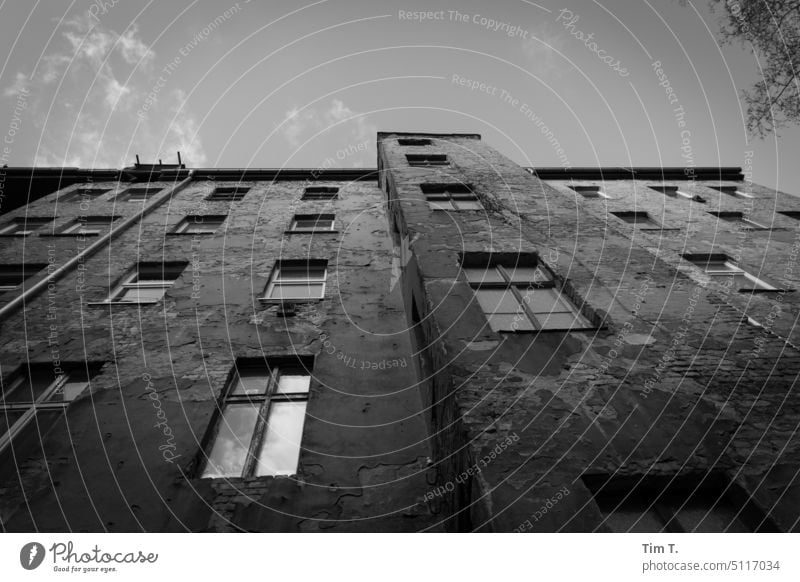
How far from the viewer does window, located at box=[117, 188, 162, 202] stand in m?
12.3

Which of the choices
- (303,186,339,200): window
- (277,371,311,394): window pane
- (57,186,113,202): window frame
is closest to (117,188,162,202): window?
(57,186,113,202): window frame

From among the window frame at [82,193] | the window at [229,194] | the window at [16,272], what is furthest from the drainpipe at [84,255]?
the window frame at [82,193]

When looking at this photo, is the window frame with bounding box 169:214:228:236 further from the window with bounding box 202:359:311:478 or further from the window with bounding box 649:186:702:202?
the window with bounding box 649:186:702:202

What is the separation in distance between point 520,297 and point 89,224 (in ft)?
37.5

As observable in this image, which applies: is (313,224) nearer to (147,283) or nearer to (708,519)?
(147,283)

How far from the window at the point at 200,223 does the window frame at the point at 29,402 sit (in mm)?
5223

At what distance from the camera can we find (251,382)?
19.1 ft

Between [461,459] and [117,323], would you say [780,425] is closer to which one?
[461,459]

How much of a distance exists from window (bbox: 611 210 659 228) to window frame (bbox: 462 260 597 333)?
26.9 ft

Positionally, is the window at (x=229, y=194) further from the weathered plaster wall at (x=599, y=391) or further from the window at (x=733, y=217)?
the window at (x=733, y=217)

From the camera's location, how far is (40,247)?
9359 millimetres

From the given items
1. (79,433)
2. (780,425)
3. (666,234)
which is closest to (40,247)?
(79,433)

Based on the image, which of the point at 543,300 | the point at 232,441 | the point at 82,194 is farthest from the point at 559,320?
the point at 82,194

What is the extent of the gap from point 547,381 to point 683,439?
1100 mm
